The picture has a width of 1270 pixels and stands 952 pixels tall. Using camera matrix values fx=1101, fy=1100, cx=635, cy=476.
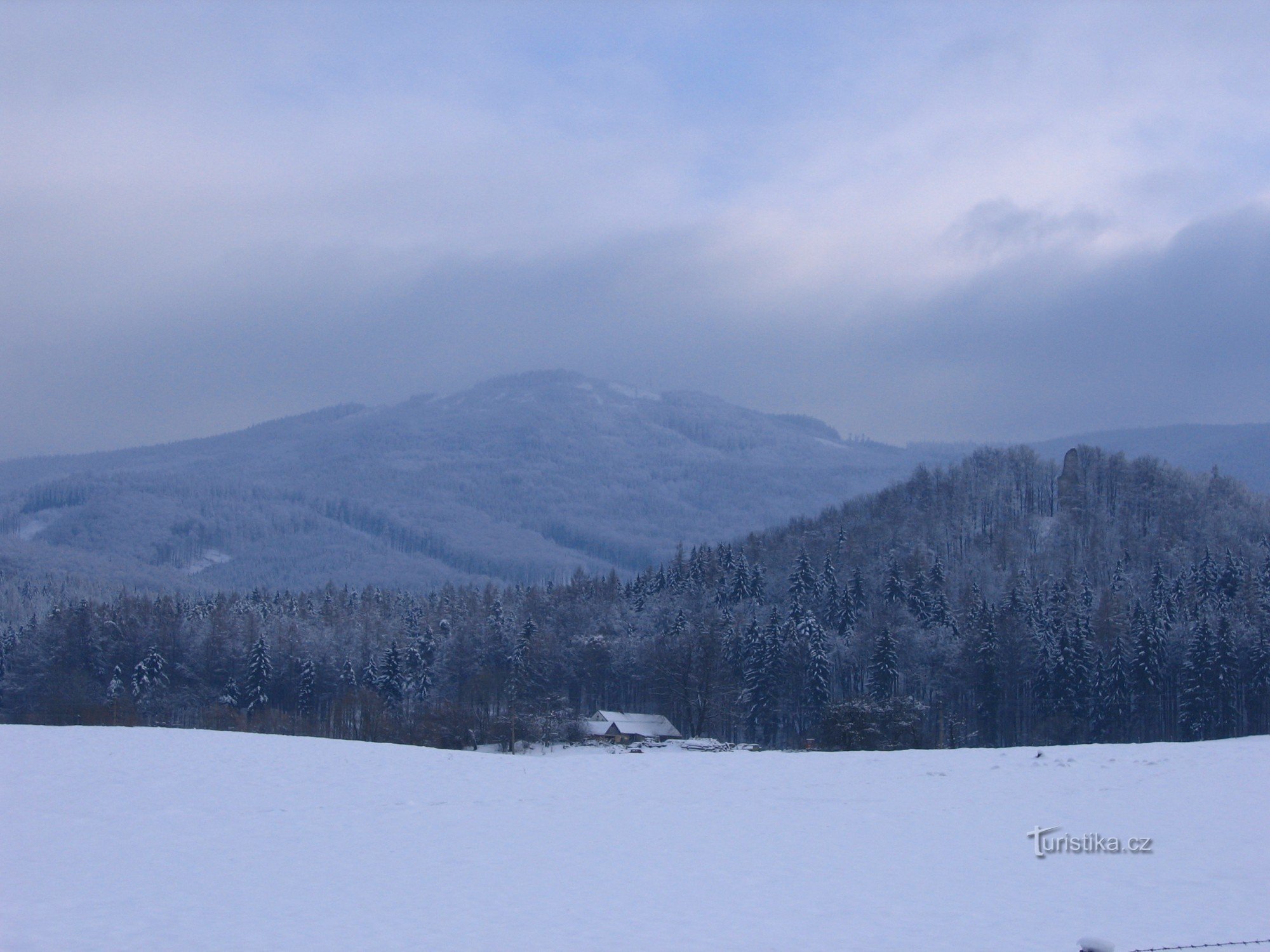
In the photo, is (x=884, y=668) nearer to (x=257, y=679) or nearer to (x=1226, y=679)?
(x=1226, y=679)

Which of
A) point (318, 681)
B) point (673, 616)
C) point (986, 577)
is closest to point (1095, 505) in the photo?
point (986, 577)

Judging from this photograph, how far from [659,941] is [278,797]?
480 inches

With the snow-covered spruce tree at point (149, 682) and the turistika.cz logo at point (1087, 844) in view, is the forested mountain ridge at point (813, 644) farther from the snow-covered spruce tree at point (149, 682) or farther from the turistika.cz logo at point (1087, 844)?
the turistika.cz logo at point (1087, 844)

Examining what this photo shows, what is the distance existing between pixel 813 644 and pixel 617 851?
179 ft

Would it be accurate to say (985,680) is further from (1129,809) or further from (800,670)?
(1129,809)

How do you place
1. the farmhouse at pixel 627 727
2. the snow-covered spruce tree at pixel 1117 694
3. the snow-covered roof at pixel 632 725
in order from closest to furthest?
the snow-covered spruce tree at pixel 1117 694, the farmhouse at pixel 627 727, the snow-covered roof at pixel 632 725

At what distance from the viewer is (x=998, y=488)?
128750 millimetres

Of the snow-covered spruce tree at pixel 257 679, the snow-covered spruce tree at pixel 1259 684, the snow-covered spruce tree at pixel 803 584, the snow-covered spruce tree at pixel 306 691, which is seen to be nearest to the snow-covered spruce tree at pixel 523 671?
the snow-covered spruce tree at pixel 306 691

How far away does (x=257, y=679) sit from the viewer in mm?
80000

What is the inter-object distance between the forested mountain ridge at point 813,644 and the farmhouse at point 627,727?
220 centimetres

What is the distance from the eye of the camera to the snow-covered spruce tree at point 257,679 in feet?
262

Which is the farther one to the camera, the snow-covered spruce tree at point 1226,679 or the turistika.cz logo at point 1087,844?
the snow-covered spruce tree at point 1226,679

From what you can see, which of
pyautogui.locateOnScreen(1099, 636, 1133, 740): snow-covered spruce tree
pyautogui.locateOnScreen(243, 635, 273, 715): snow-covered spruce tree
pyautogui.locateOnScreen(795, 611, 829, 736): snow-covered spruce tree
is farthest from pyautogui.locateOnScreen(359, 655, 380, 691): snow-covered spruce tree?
pyautogui.locateOnScreen(1099, 636, 1133, 740): snow-covered spruce tree

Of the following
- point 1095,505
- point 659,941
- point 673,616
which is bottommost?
point 659,941
